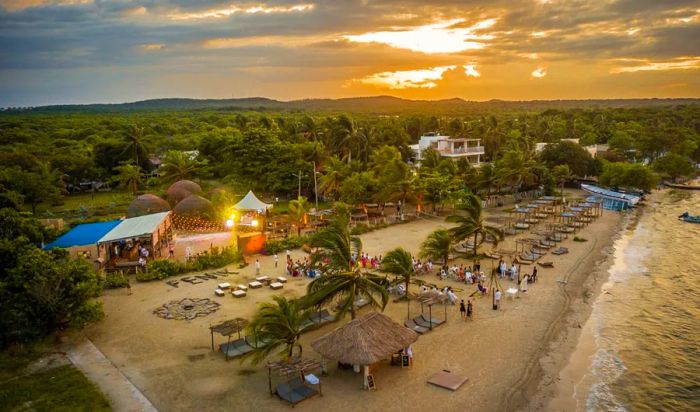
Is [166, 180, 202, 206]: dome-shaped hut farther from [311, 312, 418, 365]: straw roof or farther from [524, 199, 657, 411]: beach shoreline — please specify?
[524, 199, 657, 411]: beach shoreline

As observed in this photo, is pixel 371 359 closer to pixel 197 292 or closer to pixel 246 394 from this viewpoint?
pixel 246 394

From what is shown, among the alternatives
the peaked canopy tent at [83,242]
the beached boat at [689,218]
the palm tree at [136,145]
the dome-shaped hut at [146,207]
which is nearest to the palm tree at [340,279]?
the peaked canopy tent at [83,242]

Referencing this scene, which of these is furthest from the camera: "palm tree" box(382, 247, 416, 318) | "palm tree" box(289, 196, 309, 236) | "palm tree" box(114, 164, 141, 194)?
"palm tree" box(114, 164, 141, 194)

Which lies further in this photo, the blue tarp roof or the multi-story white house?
the multi-story white house

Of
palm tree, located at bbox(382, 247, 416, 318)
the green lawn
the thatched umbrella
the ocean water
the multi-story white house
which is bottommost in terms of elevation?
the ocean water

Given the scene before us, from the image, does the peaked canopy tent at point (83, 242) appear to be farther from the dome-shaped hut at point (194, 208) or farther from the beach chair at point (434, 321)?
the beach chair at point (434, 321)

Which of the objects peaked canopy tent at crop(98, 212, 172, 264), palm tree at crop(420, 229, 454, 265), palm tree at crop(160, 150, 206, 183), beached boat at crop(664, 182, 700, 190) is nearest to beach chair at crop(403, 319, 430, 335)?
palm tree at crop(420, 229, 454, 265)

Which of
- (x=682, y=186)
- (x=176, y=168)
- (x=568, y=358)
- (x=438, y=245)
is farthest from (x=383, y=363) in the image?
(x=682, y=186)
